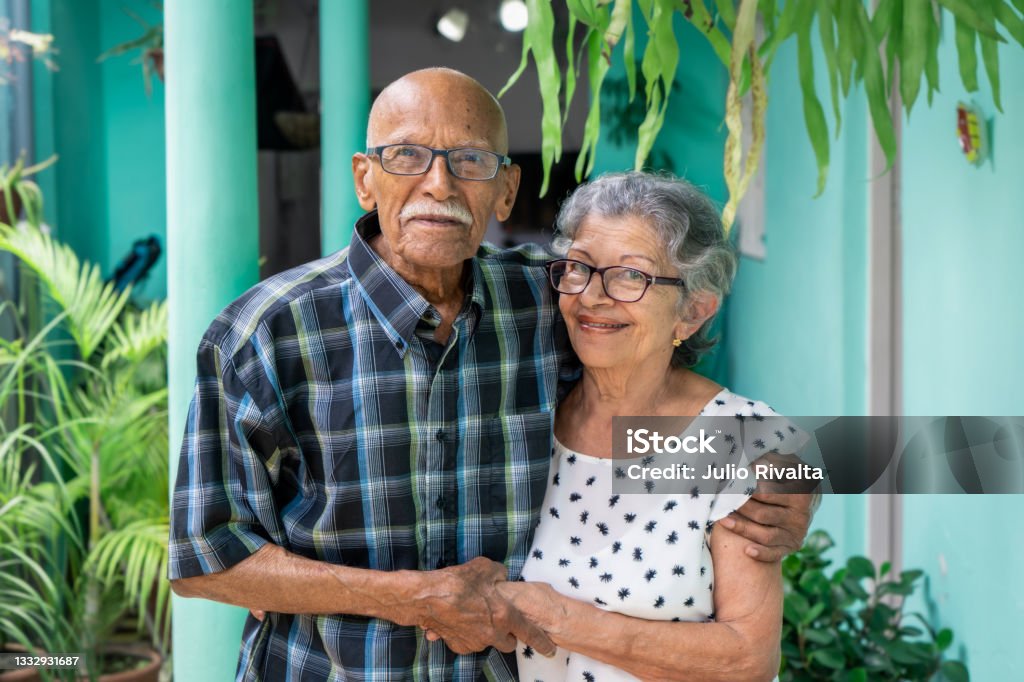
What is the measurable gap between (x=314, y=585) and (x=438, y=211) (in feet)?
2.06

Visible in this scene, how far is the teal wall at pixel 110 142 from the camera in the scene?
4652 mm

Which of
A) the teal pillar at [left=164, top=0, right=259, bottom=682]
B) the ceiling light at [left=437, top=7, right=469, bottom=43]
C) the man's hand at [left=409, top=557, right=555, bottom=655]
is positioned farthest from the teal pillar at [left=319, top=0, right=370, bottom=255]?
the ceiling light at [left=437, top=7, right=469, bottom=43]

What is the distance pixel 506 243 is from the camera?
5.84m

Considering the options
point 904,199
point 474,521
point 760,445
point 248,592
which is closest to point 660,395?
point 760,445

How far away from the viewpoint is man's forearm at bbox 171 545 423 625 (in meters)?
1.66

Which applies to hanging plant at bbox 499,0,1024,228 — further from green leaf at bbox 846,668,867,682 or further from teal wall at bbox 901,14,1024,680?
green leaf at bbox 846,668,867,682

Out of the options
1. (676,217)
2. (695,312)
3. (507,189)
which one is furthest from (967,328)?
(507,189)

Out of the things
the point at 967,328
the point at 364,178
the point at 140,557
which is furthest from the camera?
the point at 140,557

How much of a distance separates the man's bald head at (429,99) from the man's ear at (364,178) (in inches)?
1.4

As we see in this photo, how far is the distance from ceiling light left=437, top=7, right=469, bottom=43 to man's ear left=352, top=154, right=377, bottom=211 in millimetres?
4056

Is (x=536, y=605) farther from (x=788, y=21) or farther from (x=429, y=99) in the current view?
(x=788, y=21)

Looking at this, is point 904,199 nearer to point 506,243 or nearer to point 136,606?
point 506,243

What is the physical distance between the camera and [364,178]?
5.87 ft

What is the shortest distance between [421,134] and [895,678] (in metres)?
1.94
